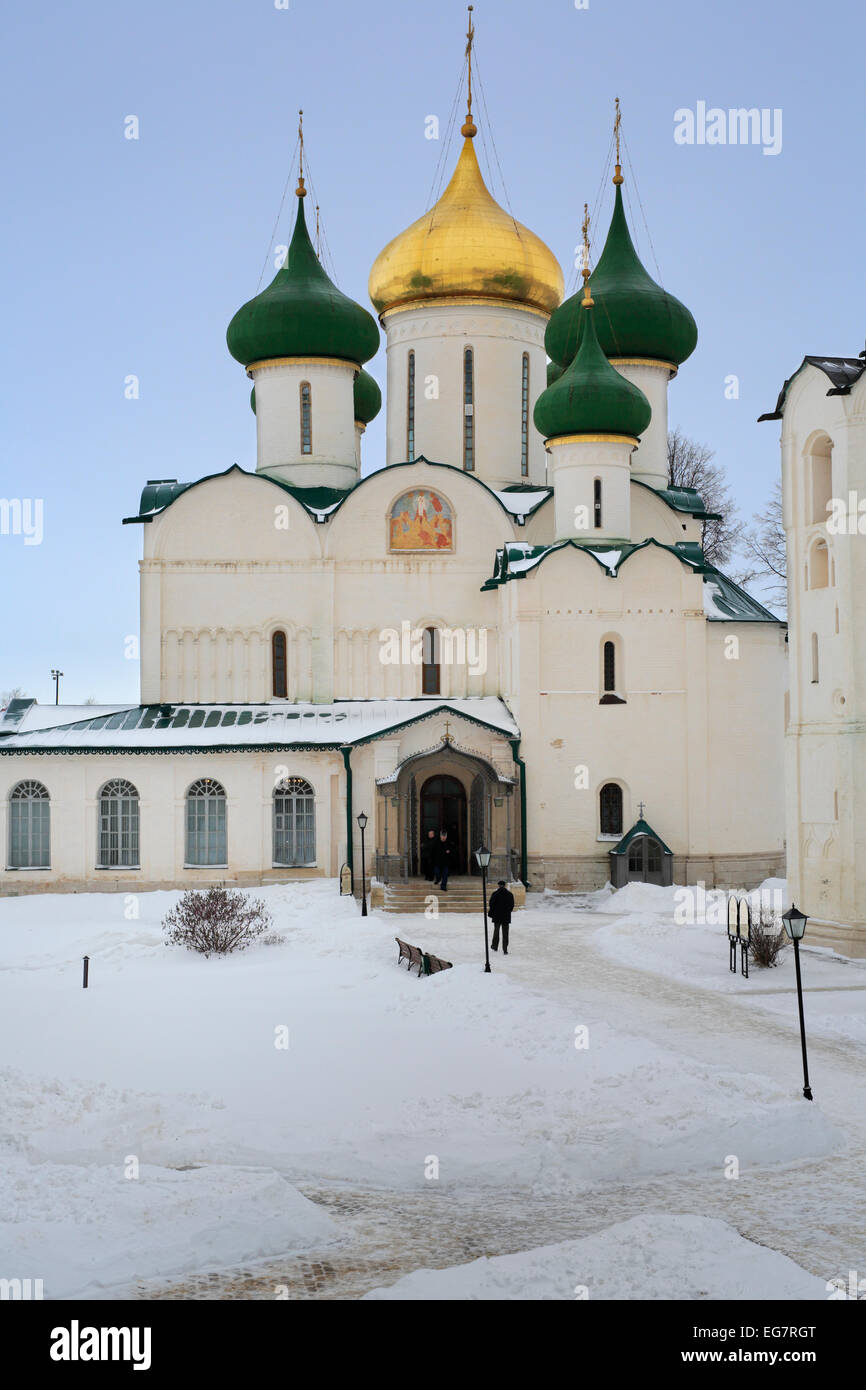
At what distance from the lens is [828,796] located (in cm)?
1869

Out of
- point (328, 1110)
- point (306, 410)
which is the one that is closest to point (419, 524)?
point (306, 410)

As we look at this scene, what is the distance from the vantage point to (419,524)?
26844mm

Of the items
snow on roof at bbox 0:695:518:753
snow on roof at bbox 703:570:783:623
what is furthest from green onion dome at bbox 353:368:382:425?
snow on roof at bbox 703:570:783:623

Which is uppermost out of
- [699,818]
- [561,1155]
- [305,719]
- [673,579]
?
[673,579]

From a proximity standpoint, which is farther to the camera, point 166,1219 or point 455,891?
point 455,891

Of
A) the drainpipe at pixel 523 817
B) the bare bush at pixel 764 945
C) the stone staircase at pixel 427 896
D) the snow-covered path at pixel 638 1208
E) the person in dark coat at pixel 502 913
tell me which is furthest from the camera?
the drainpipe at pixel 523 817

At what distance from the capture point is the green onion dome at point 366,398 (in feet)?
103

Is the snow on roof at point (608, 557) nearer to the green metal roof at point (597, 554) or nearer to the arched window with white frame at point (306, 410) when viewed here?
the green metal roof at point (597, 554)

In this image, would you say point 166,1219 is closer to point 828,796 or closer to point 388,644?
point 828,796

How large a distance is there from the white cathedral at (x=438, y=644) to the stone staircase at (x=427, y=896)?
4.0 inches

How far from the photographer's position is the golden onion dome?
91.9 ft

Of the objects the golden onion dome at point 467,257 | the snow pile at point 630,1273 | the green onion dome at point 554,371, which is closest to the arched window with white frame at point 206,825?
the golden onion dome at point 467,257
